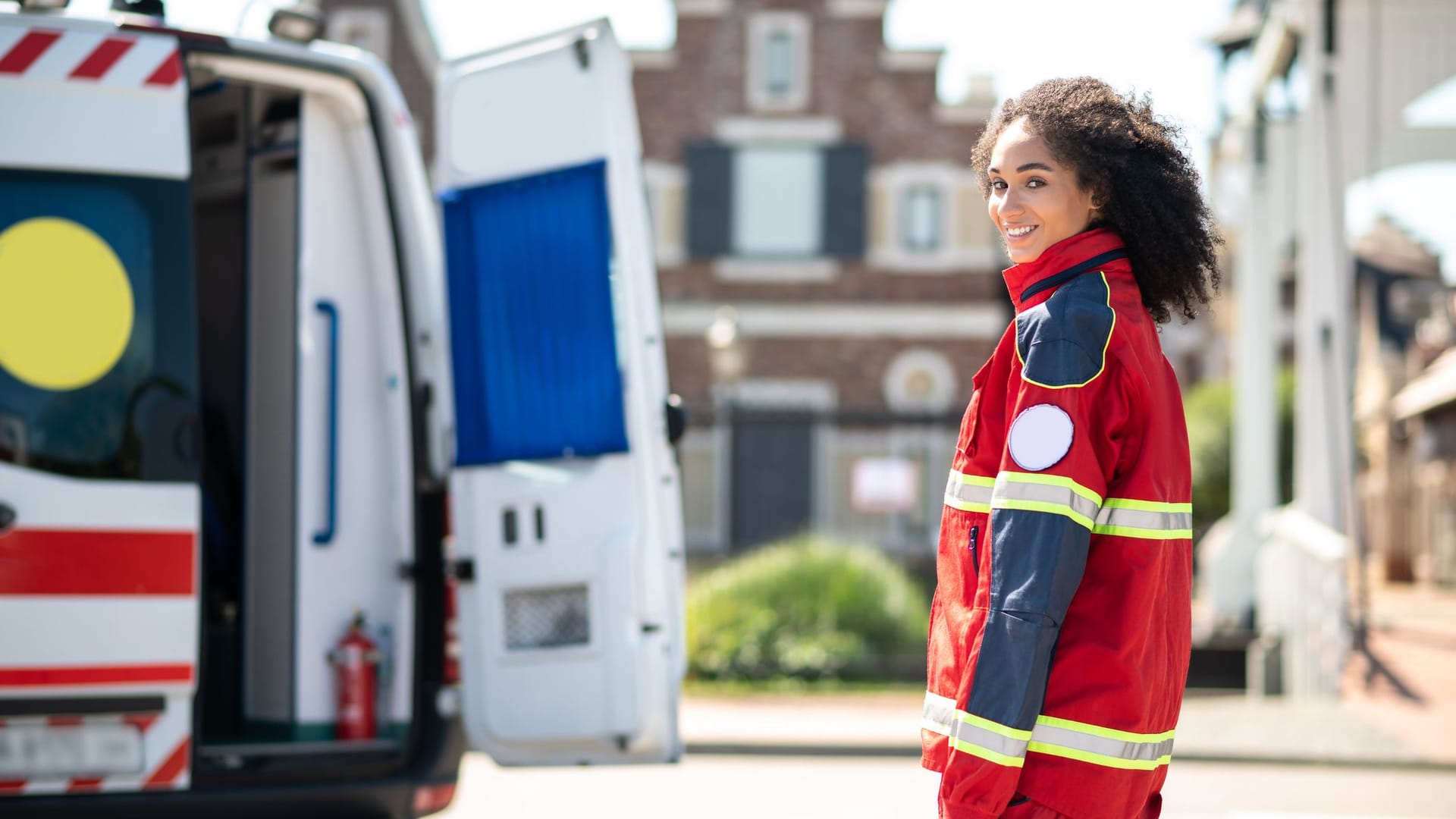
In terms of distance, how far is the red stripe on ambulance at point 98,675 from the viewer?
3945 millimetres

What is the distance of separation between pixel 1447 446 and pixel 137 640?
2558 cm

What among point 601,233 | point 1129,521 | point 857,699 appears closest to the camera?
point 1129,521

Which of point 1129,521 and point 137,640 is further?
point 137,640

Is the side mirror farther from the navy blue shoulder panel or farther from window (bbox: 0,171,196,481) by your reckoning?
the navy blue shoulder panel

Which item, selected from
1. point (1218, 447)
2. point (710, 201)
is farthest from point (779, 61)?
point (1218, 447)

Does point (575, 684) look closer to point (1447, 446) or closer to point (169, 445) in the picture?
point (169, 445)

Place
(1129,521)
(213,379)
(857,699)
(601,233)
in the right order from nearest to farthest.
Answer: (1129,521), (601,233), (213,379), (857,699)

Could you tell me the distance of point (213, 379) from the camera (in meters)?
5.82

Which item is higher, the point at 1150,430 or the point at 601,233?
the point at 601,233

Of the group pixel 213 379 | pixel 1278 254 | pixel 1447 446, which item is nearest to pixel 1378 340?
pixel 1447 446

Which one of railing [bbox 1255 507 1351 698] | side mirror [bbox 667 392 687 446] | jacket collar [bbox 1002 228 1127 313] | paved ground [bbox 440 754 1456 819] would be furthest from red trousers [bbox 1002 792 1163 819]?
railing [bbox 1255 507 1351 698]

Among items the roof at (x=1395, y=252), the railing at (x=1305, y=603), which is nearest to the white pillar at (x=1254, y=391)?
the railing at (x=1305, y=603)

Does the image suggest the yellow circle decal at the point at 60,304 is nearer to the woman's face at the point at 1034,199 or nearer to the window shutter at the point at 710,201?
the woman's face at the point at 1034,199

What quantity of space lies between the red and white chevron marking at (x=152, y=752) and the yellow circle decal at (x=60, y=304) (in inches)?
32.6
